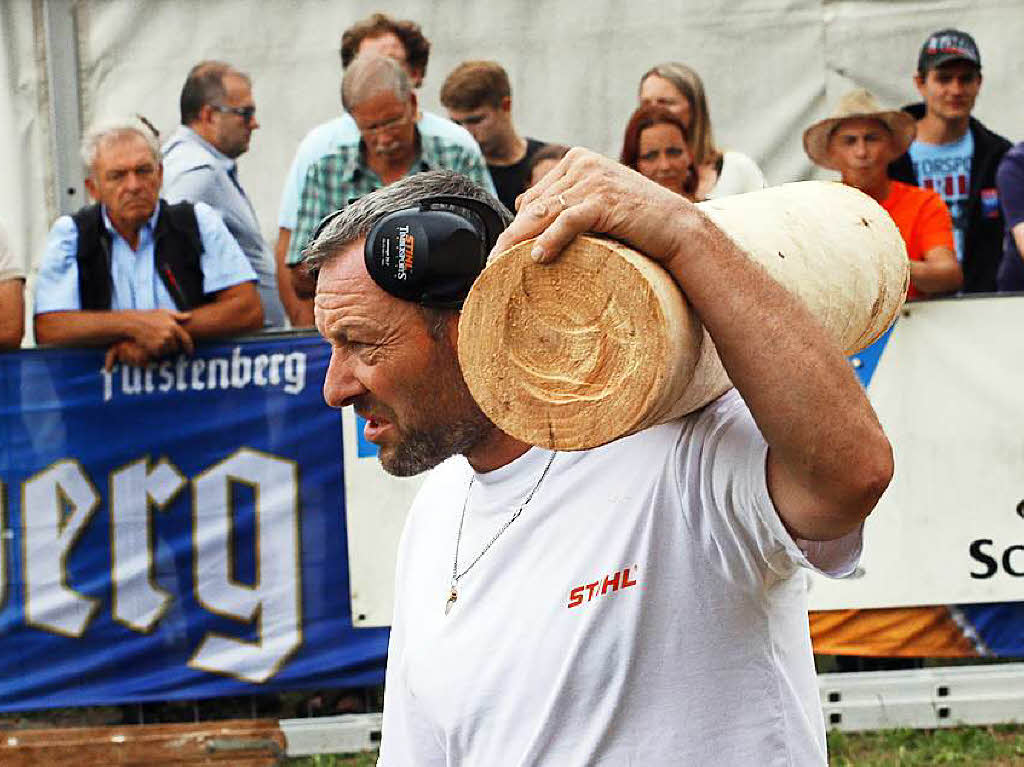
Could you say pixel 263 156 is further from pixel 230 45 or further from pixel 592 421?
pixel 592 421

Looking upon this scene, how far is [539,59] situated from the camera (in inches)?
283

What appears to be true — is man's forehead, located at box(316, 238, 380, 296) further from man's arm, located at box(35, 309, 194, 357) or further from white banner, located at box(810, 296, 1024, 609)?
white banner, located at box(810, 296, 1024, 609)

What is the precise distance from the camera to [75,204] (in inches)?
267

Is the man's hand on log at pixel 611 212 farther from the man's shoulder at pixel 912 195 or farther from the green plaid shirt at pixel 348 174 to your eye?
the man's shoulder at pixel 912 195

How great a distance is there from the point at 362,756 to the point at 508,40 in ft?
10.9

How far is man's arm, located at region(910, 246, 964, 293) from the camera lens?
619 centimetres

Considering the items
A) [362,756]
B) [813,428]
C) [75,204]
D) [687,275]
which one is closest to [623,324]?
[687,275]

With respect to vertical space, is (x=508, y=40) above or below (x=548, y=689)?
above

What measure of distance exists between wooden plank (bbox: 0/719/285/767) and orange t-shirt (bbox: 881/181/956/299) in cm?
317

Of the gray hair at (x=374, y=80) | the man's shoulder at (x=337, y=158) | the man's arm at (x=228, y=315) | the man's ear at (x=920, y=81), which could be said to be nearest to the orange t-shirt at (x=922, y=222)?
the man's ear at (x=920, y=81)

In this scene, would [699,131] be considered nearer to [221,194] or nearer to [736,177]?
[736,177]

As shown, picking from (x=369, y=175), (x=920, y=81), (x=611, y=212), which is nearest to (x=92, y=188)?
(x=369, y=175)

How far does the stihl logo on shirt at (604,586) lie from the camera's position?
84.7 inches

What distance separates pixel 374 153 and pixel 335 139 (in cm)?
23
